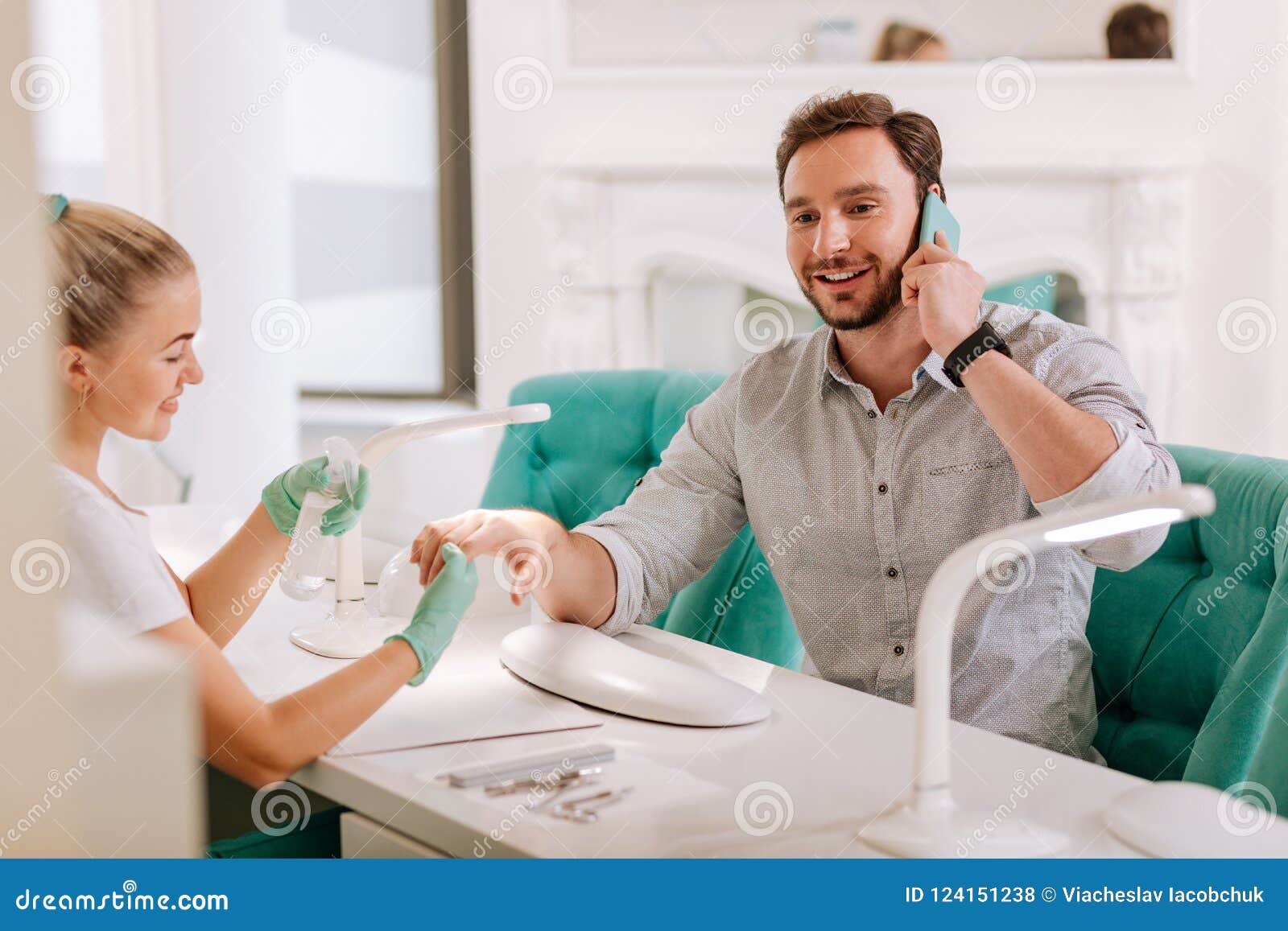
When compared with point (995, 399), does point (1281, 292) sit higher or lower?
higher

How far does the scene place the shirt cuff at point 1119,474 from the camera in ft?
4.32

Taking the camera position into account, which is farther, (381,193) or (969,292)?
(381,193)

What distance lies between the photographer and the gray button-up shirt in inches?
56.1

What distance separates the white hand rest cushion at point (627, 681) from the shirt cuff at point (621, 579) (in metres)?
0.12

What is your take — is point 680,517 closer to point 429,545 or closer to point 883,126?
point 429,545

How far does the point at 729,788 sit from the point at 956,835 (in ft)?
0.67

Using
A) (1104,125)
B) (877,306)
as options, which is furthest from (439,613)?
(1104,125)

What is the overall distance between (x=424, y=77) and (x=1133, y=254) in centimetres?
208

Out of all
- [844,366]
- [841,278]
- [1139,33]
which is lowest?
[844,366]

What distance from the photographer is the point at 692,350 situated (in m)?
3.77

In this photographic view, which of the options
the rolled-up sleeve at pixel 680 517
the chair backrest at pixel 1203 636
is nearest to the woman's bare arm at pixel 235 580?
the rolled-up sleeve at pixel 680 517

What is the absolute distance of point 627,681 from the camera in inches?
48.3
